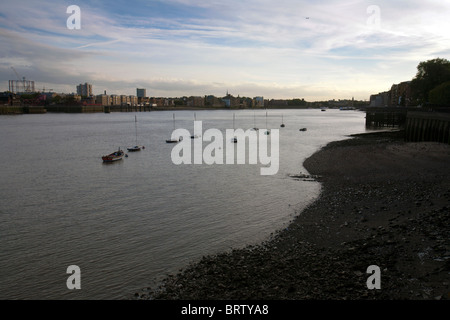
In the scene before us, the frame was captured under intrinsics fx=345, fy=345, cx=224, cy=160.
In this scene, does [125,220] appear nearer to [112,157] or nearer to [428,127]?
[112,157]

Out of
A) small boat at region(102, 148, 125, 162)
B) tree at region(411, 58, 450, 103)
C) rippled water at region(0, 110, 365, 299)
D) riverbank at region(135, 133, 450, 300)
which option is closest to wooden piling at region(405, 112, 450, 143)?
rippled water at region(0, 110, 365, 299)

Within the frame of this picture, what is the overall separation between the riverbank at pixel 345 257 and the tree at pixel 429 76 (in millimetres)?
94271

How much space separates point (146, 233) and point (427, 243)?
1430 centimetres

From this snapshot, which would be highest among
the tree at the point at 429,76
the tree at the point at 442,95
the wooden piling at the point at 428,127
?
the tree at the point at 429,76

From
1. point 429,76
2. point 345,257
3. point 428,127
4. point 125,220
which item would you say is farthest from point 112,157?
point 429,76

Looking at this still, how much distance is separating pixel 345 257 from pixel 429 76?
360 ft

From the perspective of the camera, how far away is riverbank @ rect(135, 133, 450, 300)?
1159 cm

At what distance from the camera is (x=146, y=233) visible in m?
20.2

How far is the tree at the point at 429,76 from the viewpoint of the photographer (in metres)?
102

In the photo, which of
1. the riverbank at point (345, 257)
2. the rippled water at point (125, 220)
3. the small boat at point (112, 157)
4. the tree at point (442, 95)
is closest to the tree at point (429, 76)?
the tree at point (442, 95)

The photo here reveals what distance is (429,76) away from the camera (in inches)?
4080

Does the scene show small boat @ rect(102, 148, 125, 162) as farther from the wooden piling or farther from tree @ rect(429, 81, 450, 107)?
tree @ rect(429, 81, 450, 107)

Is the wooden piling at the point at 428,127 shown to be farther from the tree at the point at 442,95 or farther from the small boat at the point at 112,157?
the small boat at the point at 112,157
